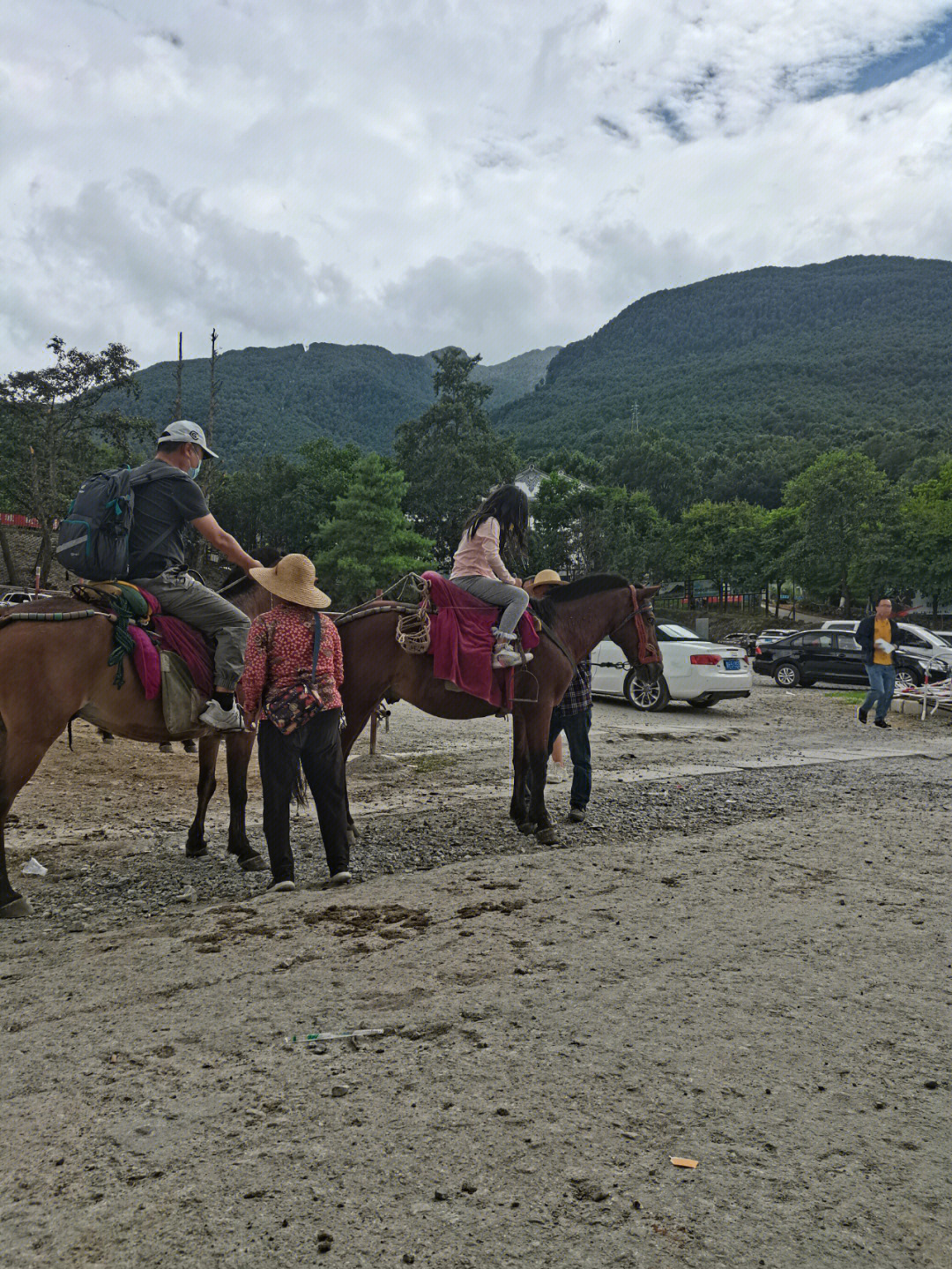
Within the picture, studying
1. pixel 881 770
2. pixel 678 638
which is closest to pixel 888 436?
pixel 678 638

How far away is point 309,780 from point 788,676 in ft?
70.7

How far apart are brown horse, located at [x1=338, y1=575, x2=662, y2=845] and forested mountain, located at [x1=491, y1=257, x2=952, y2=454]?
3610 inches

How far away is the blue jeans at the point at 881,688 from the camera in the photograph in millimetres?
16016

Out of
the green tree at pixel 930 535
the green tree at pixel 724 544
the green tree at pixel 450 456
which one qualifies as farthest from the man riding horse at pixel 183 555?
the green tree at pixel 724 544

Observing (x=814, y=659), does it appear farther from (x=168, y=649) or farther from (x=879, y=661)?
(x=168, y=649)

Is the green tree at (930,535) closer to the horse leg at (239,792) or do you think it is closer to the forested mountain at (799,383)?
the forested mountain at (799,383)

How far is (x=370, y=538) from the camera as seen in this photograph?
51750 millimetres

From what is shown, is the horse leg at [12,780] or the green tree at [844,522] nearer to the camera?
the horse leg at [12,780]

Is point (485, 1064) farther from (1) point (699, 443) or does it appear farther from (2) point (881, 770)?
(1) point (699, 443)

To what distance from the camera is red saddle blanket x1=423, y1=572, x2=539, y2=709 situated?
6.66 metres

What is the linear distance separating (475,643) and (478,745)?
5.58 meters

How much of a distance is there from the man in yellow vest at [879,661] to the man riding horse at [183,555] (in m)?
13.1

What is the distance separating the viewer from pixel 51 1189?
2.42 m

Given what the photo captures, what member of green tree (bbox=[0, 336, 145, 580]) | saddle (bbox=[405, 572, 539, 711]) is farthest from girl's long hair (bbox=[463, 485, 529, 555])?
green tree (bbox=[0, 336, 145, 580])
